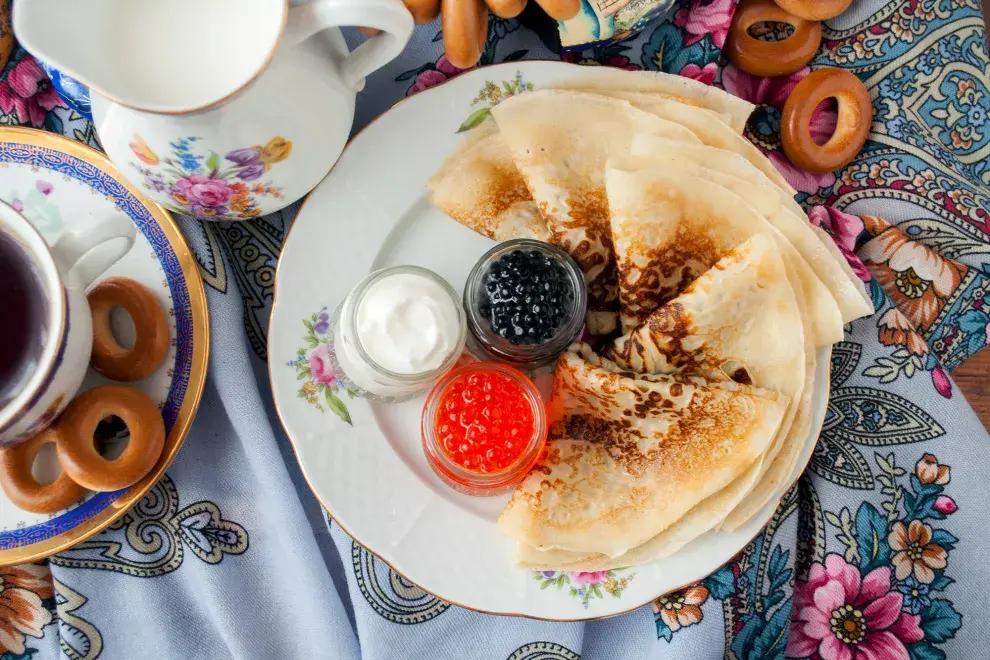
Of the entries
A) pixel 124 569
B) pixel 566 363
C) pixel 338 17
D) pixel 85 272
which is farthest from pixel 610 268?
pixel 124 569

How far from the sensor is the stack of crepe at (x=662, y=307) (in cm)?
143

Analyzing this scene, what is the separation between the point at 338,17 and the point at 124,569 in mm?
1202

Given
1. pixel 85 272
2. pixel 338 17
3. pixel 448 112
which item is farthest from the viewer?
pixel 448 112

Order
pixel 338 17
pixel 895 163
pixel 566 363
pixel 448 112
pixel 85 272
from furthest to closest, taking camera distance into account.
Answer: pixel 895 163 < pixel 448 112 < pixel 566 363 < pixel 85 272 < pixel 338 17

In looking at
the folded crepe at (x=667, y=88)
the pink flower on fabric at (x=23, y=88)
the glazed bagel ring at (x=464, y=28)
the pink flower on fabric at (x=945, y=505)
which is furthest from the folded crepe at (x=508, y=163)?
the pink flower on fabric at (x=23, y=88)

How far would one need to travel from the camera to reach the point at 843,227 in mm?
1633

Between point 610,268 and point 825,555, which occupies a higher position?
point 610,268

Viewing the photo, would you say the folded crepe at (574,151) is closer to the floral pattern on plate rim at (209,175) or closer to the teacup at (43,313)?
the floral pattern on plate rim at (209,175)

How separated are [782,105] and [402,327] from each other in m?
1.01

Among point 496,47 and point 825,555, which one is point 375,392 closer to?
point 496,47

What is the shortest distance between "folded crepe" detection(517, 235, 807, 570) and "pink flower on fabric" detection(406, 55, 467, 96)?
0.67 meters

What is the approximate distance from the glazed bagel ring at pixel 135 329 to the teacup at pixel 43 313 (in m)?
0.11

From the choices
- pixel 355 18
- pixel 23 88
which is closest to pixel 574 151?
pixel 355 18

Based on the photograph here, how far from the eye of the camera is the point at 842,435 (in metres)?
1.62
